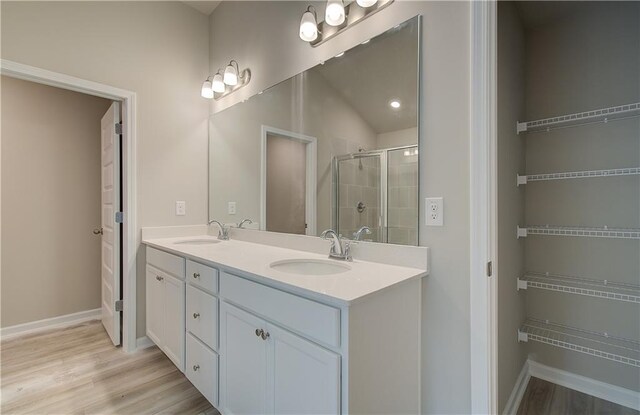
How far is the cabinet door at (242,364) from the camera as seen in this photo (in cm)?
121

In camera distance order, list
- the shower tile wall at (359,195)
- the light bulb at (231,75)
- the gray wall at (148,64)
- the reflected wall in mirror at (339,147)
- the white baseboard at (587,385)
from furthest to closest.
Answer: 1. the light bulb at (231,75)
2. the gray wall at (148,64)
3. the white baseboard at (587,385)
4. the shower tile wall at (359,195)
5. the reflected wall in mirror at (339,147)

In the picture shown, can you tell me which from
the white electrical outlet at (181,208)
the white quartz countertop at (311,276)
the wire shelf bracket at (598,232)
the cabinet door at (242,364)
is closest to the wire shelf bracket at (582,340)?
the wire shelf bracket at (598,232)

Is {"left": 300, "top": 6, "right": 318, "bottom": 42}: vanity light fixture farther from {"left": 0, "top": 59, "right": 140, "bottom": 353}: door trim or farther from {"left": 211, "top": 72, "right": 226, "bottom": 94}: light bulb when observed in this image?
{"left": 0, "top": 59, "right": 140, "bottom": 353}: door trim

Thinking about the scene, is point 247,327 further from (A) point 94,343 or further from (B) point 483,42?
(A) point 94,343

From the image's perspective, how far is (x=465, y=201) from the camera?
1195mm

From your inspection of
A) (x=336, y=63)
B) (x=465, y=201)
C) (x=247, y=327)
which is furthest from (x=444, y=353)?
(x=336, y=63)

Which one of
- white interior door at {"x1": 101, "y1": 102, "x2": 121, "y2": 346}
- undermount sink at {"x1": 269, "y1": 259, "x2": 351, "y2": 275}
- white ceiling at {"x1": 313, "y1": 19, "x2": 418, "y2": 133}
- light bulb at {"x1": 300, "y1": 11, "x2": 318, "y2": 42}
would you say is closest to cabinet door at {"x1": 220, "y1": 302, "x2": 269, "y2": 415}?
undermount sink at {"x1": 269, "y1": 259, "x2": 351, "y2": 275}

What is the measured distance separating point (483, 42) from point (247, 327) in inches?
57.8

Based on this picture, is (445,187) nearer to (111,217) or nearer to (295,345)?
(295,345)

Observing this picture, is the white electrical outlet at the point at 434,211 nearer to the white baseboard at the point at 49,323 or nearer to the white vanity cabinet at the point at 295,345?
the white vanity cabinet at the point at 295,345

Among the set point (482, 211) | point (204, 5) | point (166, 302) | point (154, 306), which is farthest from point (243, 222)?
point (204, 5)

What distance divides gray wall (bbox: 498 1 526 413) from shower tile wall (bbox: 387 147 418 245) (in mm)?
456

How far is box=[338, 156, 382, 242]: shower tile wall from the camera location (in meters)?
1.48

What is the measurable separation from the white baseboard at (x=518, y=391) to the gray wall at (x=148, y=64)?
8.02 feet
